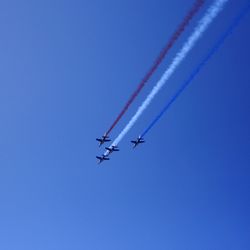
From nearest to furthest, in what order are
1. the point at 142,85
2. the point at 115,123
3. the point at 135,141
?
the point at 142,85
the point at 115,123
the point at 135,141

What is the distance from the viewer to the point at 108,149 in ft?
111

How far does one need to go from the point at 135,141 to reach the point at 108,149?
9.73 ft

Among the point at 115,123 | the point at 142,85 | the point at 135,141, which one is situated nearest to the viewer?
the point at 142,85

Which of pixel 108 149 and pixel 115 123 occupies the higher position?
pixel 108 149

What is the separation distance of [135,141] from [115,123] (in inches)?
330

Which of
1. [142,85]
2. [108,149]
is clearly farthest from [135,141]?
[142,85]

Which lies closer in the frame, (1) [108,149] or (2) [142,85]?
(2) [142,85]

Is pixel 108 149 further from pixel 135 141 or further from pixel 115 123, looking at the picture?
pixel 115 123

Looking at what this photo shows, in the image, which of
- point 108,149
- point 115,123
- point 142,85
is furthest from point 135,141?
point 142,85

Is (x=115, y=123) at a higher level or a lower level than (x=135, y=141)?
lower

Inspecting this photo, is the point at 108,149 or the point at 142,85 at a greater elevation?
the point at 108,149

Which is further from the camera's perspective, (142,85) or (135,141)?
(135,141)

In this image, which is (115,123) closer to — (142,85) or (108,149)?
(142,85)

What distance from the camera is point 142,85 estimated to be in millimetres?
20000
